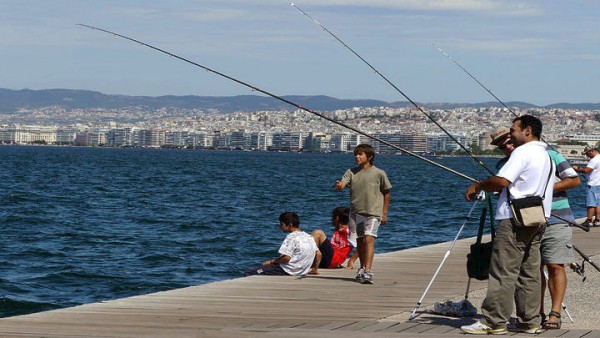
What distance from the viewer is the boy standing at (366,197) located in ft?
40.5

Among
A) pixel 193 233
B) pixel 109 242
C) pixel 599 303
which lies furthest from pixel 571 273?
pixel 193 233

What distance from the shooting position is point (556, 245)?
9203 millimetres

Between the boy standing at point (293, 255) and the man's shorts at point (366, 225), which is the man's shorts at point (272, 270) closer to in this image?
the boy standing at point (293, 255)

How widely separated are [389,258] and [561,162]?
6.40 metres

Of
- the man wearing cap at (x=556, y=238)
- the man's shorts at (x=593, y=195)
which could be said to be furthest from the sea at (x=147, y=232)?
the man wearing cap at (x=556, y=238)

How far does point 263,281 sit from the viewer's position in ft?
41.7

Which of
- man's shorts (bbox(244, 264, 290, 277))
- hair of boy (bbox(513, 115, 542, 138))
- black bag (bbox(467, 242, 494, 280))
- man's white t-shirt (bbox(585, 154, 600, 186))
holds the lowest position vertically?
man's shorts (bbox(244, 264, 290, 277))

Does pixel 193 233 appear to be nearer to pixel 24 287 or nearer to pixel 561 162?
pixel 24 287

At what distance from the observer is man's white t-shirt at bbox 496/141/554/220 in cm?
862

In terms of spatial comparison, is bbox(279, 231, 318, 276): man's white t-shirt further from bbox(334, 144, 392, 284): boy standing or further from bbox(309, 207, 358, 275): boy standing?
bbox(334, 144, 392, 284): boy standing

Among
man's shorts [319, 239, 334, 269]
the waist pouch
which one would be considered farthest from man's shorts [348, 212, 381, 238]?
the waist pouch

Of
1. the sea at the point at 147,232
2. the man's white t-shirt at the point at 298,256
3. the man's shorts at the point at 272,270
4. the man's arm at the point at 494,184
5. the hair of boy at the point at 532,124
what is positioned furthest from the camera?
the sea at the point at 147,232

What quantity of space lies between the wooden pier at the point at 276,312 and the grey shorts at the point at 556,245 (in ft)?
1.79

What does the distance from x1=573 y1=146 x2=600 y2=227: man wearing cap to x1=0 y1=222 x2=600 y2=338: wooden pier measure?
8.10 meters
